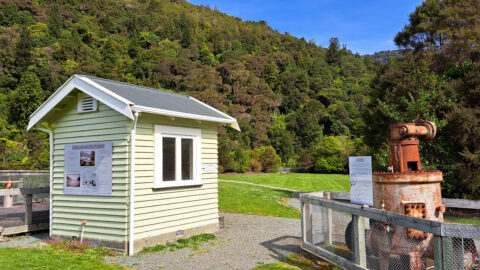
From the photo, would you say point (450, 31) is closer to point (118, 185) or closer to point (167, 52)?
point (118, 185)

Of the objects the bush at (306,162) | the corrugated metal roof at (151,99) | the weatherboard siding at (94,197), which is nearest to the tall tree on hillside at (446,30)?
the corrugated metal roof at (151,99)

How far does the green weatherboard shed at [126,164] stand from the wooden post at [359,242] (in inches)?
179

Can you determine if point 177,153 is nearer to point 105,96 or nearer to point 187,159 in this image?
point 187,159

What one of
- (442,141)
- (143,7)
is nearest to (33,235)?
(442,141)

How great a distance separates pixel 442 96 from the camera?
47.8 ft

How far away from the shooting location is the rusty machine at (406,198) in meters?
4.78

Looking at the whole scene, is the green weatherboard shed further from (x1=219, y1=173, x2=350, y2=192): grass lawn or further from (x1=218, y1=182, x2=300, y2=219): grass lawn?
(x1=219, y1=173, x2=350, y2=192): grass lawn

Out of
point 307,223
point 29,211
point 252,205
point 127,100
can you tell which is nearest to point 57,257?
point 29,211

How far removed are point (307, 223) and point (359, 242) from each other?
6.28ft

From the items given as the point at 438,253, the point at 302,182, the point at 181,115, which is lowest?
the point at 302,182

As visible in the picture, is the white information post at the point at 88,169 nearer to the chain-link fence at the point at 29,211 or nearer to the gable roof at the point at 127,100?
the gable roof at the point at 127,100

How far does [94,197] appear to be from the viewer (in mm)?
7871

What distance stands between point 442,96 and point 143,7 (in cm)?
10934

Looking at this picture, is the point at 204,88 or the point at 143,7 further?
the point at 143,7
